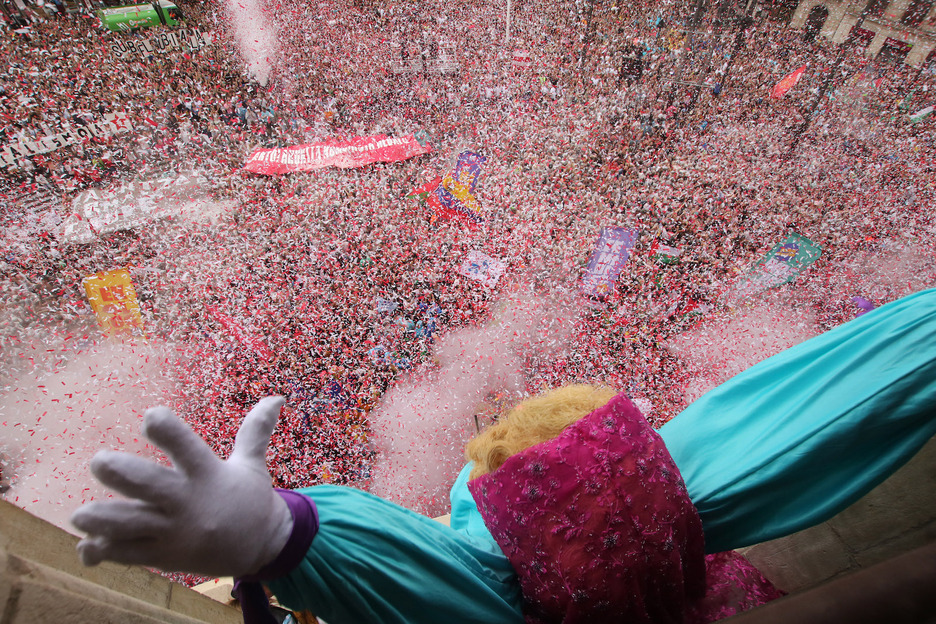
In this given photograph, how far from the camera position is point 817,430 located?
2.73 feet

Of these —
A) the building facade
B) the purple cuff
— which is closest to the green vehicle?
the purple cuff

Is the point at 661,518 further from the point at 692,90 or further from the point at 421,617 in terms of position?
the point at 692,90

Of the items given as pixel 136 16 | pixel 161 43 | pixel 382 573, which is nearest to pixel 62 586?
pixel 382 573

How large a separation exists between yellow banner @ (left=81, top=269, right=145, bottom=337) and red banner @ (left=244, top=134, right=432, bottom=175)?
1496 mm

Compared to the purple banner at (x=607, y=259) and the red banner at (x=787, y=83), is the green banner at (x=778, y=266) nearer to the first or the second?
the purple banner at (x=607, y=259)

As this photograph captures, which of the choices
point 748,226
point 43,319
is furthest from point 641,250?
point 43,319

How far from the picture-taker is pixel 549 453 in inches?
32.8

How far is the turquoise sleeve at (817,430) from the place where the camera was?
79 cm

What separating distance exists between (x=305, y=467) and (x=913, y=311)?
2893 millimetres

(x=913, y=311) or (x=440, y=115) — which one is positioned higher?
(x=913, y=311)

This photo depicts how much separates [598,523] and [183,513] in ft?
2.42

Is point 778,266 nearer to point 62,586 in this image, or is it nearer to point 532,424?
point 532,424

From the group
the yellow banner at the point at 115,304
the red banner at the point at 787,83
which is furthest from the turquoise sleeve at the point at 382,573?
the red banner at the point at 787,83

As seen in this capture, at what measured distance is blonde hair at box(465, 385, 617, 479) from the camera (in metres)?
0.94
